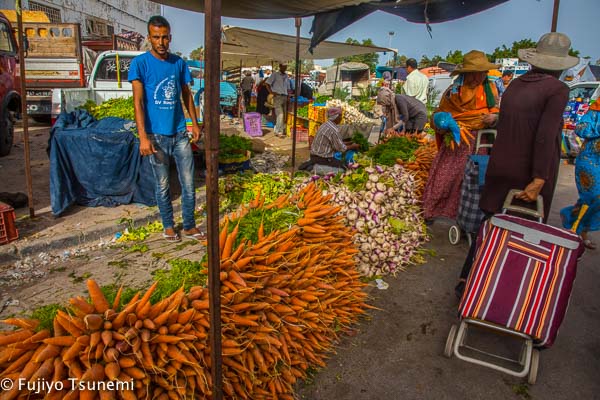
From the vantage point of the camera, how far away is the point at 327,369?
2545mm

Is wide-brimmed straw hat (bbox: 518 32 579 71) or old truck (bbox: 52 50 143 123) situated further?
old truck (bbox: 52 50 143 123)

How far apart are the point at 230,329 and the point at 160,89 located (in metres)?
2.51

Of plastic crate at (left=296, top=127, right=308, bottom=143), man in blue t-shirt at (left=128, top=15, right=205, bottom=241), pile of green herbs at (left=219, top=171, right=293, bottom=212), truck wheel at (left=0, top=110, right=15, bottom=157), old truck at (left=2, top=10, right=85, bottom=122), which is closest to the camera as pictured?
man in blue t-shirt at (left=128, top=15, right=205, bottom=241)

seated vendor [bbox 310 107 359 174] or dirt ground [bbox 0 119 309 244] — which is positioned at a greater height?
seated vendor [bbox 310 107 359 174]

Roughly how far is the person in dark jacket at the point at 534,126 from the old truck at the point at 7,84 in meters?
8.07

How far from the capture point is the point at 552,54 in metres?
2.82

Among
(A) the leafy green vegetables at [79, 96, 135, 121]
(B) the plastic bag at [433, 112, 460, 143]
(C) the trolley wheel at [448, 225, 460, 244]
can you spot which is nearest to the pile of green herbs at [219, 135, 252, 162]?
(A) the leafy green vegetables at [79, 96, 135, 121]

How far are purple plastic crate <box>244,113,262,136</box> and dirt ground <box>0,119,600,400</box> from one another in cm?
761

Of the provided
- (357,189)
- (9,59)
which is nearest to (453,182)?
(357,189)

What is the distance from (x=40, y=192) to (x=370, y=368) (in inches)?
196

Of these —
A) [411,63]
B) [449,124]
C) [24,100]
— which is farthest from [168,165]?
[411,63]

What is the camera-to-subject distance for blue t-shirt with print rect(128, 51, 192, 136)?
3535mm

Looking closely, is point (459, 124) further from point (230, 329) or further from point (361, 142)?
point (230, 329)

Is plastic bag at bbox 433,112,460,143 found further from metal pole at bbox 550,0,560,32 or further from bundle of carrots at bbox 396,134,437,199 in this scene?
metal pole at bbox 550,0,560,32
